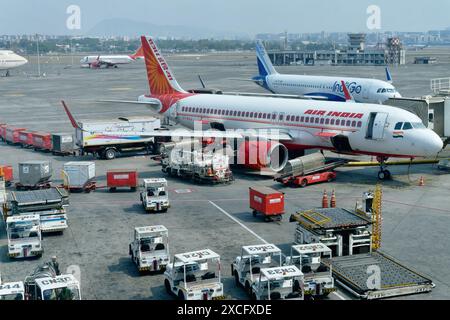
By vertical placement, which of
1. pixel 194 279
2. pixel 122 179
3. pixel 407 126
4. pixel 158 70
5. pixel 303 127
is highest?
pixel 158 70

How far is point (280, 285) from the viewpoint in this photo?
22734mm

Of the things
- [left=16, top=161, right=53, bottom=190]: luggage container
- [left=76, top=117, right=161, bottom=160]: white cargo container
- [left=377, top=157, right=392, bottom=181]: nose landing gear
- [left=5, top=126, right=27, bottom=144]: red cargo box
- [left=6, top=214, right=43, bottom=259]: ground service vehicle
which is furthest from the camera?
[left=5, top=126, right=27, bottom=144]: red cargo box

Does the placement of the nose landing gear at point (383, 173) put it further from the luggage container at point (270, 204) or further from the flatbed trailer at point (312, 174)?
the luggage container at point (270, 204)

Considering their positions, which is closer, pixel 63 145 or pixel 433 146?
pixel 433 146

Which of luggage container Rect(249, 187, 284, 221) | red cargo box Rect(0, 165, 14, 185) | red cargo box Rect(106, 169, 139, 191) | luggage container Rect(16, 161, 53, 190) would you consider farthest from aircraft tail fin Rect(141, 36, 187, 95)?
luggage container Rect(249, 187, 284, 221)

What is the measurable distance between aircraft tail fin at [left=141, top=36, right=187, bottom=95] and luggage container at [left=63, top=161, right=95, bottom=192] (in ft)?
66.0

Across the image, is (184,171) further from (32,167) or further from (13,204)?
(13,204)

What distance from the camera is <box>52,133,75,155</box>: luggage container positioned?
5631cm

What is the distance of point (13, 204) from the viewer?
32.7 meters

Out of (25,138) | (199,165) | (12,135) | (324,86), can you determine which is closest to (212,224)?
(199,165)

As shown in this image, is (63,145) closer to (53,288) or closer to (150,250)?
(150,250)

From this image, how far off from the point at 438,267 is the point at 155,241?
1268 cm

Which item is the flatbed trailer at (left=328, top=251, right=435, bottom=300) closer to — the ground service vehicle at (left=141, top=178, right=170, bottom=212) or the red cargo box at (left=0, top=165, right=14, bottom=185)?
the ground service vehicle at (left=141, top=178, right=170, bottom=212)

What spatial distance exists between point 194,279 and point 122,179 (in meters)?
20.1
